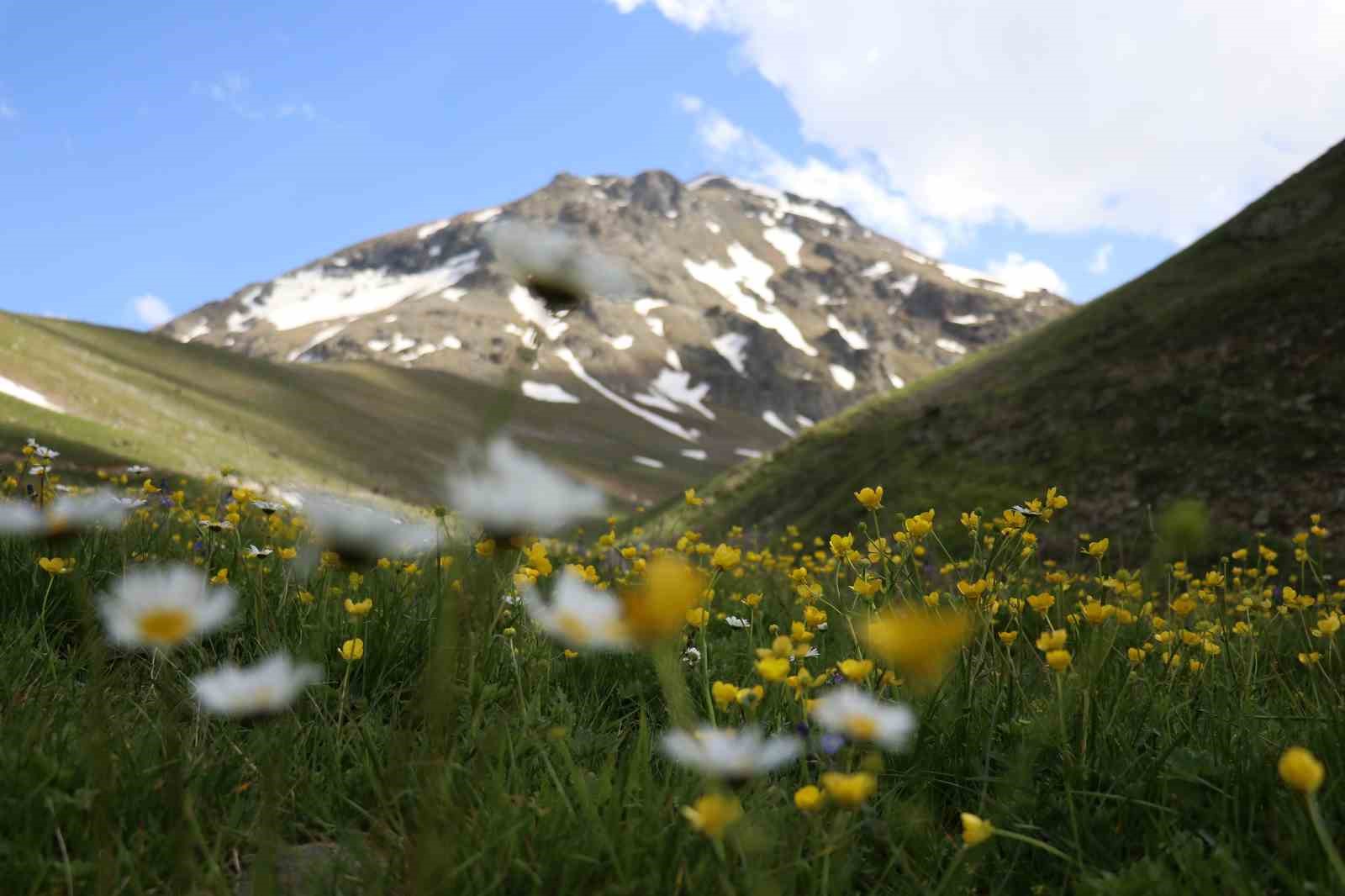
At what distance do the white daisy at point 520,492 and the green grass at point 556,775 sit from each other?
0.15 meters

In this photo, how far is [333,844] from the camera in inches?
82.3

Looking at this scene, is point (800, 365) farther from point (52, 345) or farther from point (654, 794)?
point (654, 794)

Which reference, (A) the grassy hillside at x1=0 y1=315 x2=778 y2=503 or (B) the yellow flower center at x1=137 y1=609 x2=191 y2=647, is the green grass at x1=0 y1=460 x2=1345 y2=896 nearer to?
(B) the yellow flower center at x1=137 y1=609 x2=191 y2=647

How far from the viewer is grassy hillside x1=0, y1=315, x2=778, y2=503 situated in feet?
90.5

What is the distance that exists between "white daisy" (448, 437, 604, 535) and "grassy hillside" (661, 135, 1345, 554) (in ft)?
45.3

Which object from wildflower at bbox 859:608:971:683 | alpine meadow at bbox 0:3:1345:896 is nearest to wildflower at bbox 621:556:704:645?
alpine meadow at bbox 0:3:1345:896

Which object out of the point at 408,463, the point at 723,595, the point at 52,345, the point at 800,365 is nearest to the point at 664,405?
the point at 800,365

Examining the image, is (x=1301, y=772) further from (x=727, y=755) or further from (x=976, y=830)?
(x=727, y=755)

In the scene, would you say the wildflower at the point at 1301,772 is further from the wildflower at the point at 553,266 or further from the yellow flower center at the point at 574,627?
the wildflower at the point at 553,266

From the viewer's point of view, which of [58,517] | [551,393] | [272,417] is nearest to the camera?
[58,517]

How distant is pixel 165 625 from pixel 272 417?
5543 cm

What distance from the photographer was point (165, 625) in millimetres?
1574

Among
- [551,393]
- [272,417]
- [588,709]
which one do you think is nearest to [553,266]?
[588,709]

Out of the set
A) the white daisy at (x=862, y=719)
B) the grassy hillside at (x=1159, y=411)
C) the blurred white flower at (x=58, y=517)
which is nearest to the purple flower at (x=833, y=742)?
the white daisy at (x=862, y=719)
